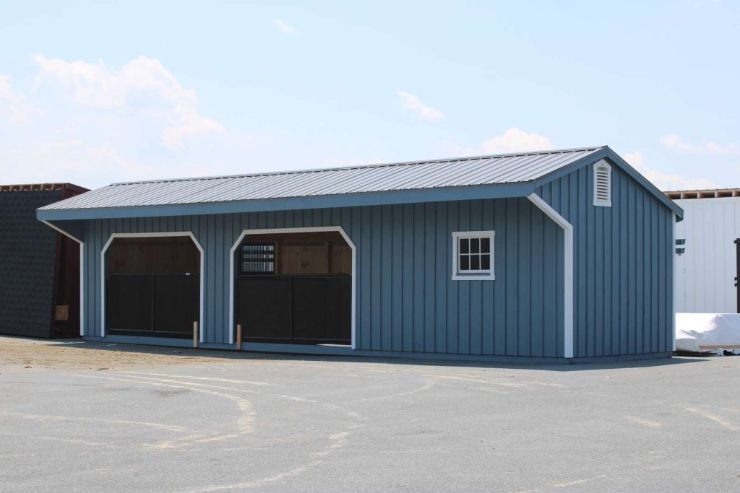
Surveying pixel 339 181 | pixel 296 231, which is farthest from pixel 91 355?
pixel 339 181

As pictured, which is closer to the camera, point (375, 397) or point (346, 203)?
point (375, 397)

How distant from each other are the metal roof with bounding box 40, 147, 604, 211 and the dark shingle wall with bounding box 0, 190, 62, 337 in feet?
5.87

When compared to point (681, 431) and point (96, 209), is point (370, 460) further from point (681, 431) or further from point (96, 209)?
point (96, 209)

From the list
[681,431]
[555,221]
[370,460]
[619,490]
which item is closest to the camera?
[619,490]

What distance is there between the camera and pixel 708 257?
30.4 m

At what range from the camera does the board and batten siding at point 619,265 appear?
67.4 feet

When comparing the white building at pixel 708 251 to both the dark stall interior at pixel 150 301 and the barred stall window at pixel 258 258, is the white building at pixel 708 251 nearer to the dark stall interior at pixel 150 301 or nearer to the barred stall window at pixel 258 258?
the barred stall window at pixel 258 258

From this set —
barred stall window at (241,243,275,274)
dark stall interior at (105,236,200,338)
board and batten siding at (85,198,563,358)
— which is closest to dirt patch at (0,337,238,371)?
dark stall interior at (105,236,200,338)

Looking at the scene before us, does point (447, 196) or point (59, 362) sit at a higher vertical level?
point (447, 196)

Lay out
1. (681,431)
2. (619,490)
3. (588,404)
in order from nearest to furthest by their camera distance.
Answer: (619,490) < (681,431) < (588,404)

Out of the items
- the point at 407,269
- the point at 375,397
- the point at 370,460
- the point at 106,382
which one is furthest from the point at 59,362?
the point at 370,460

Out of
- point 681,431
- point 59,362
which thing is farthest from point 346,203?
point 681,431

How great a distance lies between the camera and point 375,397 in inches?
569

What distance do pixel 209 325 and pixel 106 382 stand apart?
8.93m
